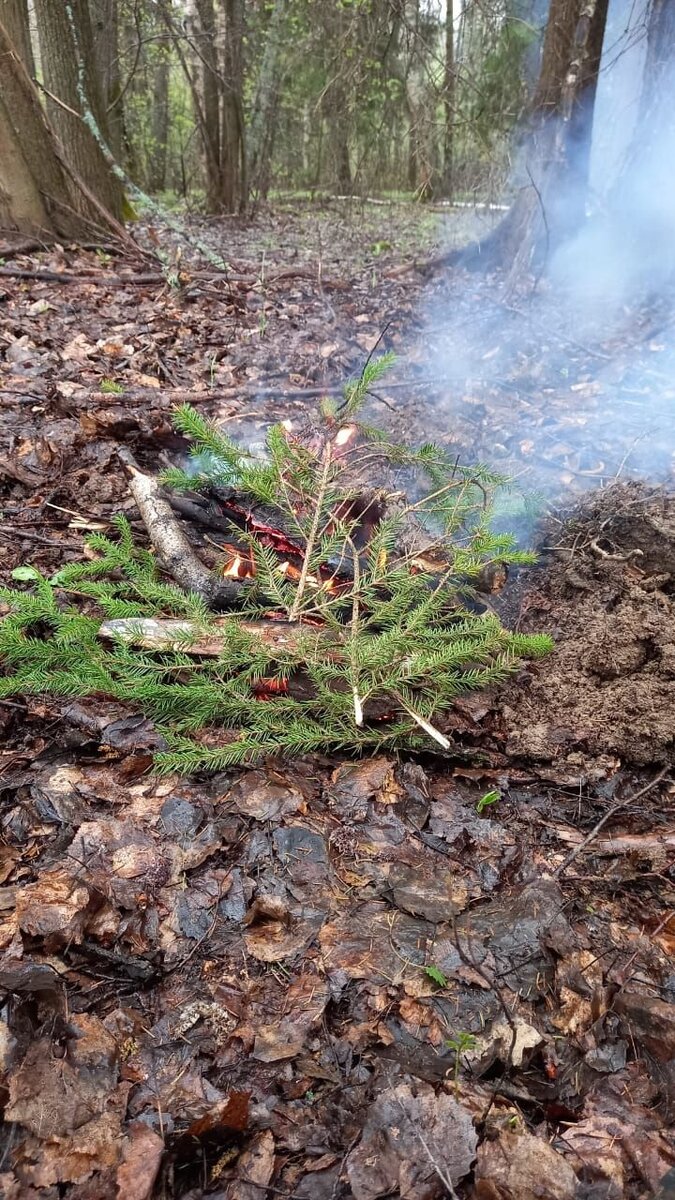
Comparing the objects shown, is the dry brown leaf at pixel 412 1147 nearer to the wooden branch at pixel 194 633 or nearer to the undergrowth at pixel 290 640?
the undergrowth at pixel 290 640

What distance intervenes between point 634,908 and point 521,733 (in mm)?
704

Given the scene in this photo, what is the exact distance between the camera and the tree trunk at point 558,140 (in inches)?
228

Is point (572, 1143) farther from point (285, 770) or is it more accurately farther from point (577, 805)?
Answer: point (285, 770)

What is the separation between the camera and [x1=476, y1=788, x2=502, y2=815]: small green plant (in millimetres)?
2127

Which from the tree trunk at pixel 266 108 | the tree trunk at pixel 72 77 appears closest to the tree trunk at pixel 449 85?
the tree trunk at pixel 72 77

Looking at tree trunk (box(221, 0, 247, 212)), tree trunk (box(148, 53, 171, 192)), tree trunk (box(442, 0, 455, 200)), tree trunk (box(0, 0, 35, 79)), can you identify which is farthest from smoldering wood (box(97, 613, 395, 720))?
tree trunk (box(148, 53, 171, 192))

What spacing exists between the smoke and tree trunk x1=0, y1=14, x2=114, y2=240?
4.31 m

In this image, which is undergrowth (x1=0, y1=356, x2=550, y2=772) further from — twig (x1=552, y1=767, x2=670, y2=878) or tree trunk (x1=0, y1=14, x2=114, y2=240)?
tree trunk (x1=0, y1=14, x2=114, y2=240)

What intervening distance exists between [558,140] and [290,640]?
628cm

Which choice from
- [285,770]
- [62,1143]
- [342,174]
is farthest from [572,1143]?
[342,174]

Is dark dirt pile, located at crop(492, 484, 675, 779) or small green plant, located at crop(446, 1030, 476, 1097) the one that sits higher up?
dark dirt pile, located at crop(492, 484, 675, 779)

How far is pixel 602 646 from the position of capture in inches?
104

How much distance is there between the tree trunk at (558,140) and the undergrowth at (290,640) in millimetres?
4958

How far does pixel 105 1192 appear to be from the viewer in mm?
1280
